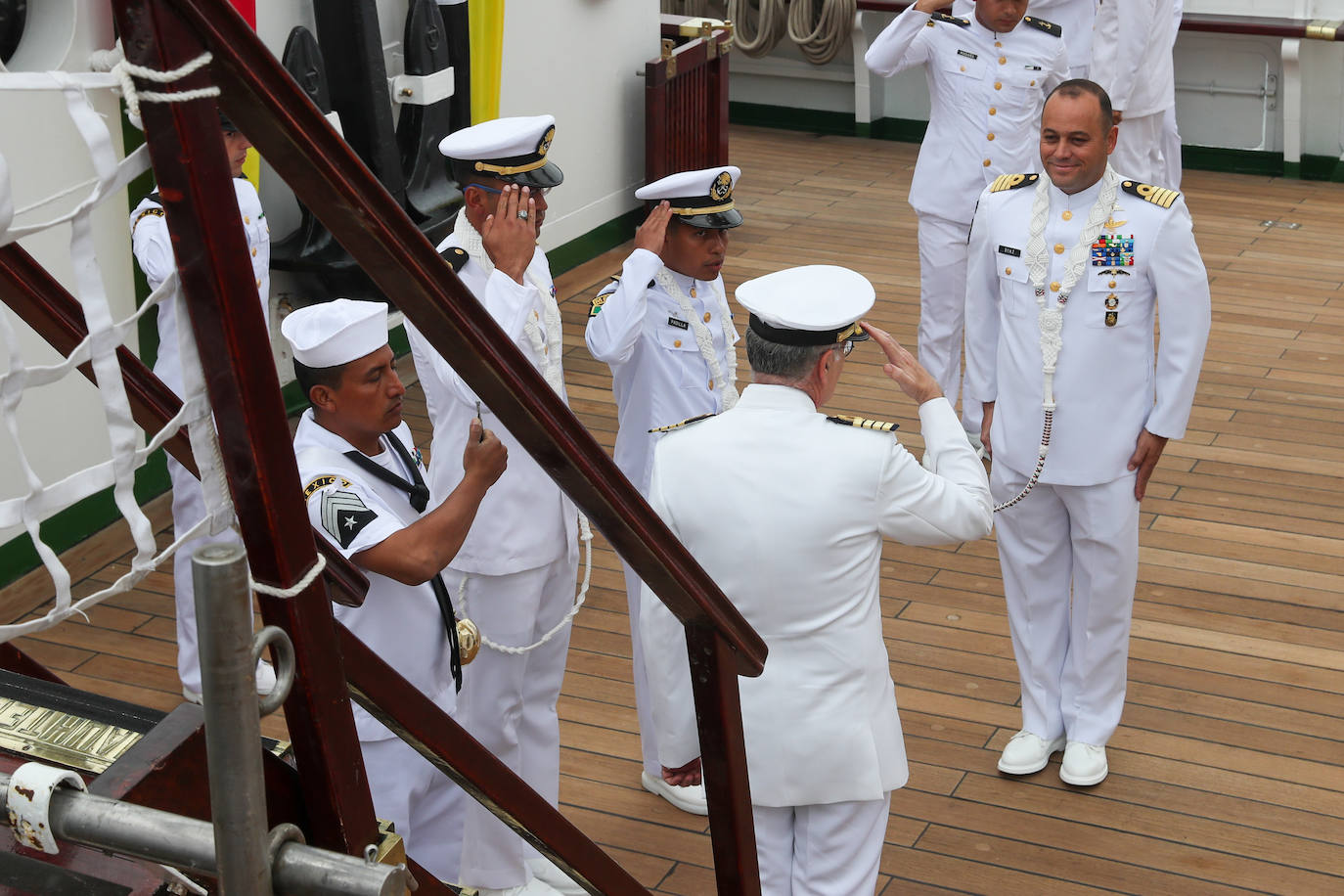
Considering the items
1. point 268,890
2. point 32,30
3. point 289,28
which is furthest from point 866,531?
point 289,28

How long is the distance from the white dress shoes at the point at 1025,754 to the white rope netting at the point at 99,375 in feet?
8.69

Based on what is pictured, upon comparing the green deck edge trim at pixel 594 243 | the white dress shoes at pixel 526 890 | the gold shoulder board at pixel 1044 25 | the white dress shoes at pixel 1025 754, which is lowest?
the white dress shoes at pixel 526 890

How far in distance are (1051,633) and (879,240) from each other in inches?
171

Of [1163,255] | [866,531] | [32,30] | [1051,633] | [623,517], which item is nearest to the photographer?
[623,517]

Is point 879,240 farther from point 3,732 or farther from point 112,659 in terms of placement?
point 3,732

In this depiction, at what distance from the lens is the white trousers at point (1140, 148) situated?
6.54m

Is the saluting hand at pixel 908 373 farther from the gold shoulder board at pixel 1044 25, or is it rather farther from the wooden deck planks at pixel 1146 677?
the gold shoulder board at pixel 1044 25

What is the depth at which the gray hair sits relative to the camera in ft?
7.75

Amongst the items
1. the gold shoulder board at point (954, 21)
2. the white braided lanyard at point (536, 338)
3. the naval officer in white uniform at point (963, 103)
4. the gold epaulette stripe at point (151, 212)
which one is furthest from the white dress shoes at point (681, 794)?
the gold shoulder board at point (954, 21)

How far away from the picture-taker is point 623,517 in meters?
1.58

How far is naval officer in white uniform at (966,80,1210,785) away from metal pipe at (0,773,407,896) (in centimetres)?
254

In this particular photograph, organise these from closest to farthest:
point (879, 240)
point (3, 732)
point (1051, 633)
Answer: point (3, 732), point (1051, 633), point (879, 240)

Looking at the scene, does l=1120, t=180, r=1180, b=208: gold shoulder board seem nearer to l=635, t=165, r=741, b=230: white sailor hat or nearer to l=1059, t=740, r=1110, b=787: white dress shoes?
l=635, t=165, r=741, b=230: white sailor hat

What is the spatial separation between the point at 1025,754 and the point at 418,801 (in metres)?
1.49
